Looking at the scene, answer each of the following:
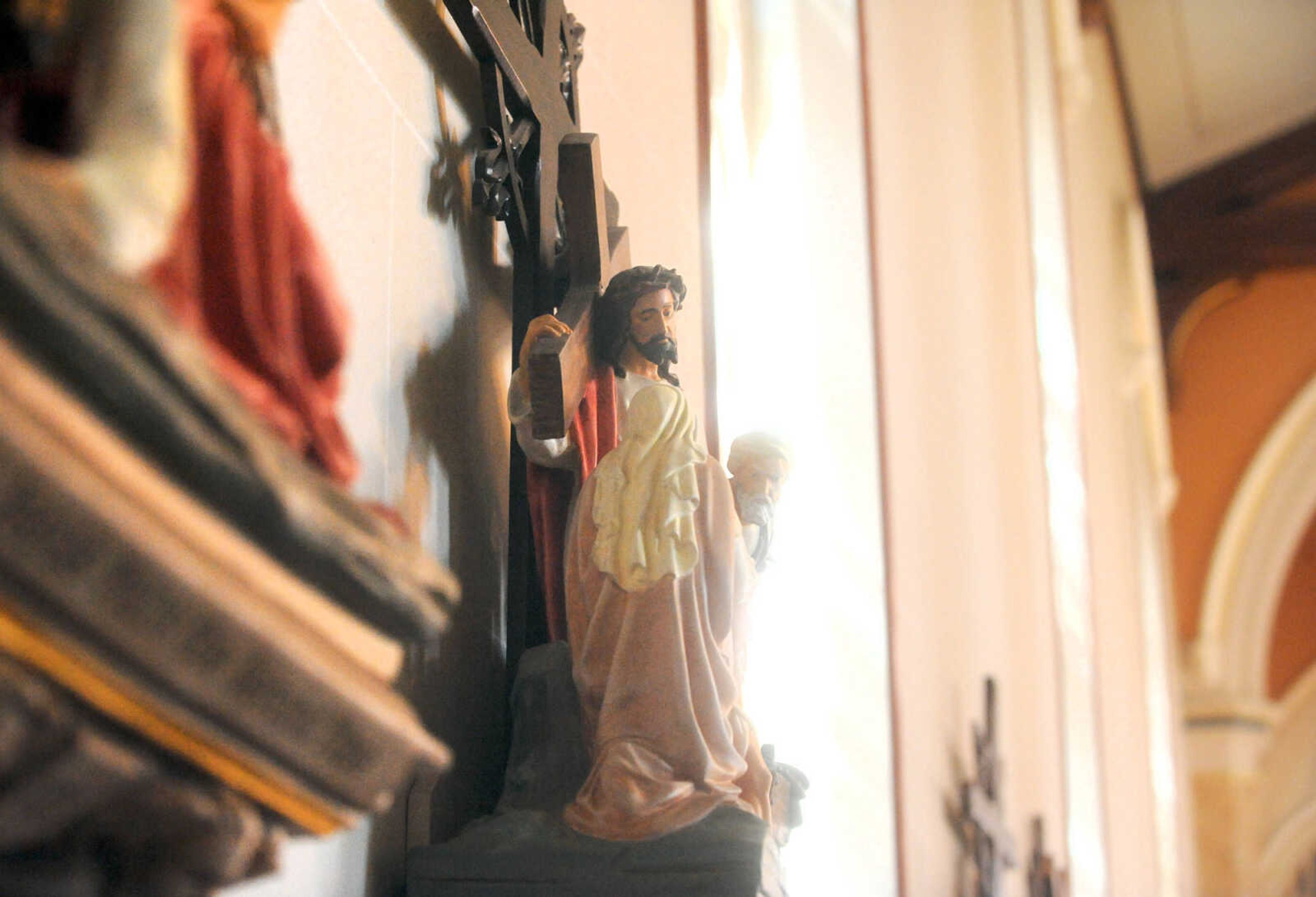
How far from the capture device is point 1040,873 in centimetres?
560

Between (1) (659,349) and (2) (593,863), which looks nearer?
(2) (593,863)

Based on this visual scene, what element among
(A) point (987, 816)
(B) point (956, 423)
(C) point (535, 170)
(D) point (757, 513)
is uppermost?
(B) point (956, 423)

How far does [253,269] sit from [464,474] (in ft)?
3.19

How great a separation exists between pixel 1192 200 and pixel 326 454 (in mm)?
14233

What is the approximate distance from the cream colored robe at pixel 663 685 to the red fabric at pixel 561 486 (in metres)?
0.12

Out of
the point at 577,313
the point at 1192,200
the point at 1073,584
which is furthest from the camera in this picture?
the point at 1192,200

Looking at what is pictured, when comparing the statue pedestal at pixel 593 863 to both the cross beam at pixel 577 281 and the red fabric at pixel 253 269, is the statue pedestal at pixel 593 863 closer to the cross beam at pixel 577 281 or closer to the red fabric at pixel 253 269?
the cross beam at pixel 577 281

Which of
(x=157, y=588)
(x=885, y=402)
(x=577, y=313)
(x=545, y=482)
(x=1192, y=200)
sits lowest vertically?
(x=157, y=588)

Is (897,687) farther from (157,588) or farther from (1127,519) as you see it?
(1127,519)

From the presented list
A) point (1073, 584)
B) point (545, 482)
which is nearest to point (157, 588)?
point (545, 482)

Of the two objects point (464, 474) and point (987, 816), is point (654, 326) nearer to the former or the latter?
point (464, 474)

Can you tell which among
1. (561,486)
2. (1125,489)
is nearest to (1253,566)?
(1125,489)

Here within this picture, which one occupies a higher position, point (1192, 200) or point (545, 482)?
point (1192, 200)

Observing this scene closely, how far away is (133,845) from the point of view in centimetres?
86
